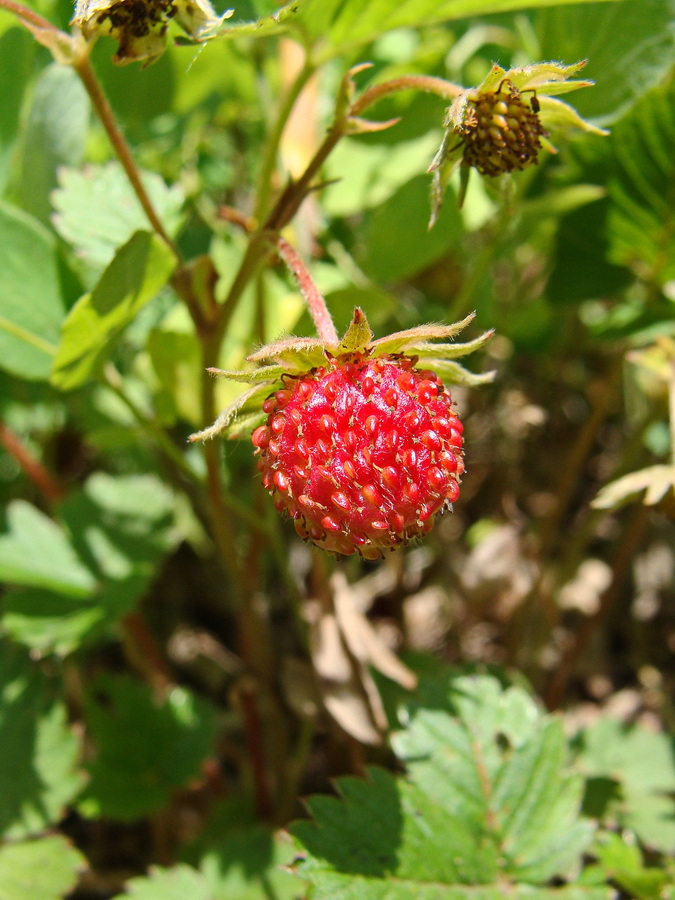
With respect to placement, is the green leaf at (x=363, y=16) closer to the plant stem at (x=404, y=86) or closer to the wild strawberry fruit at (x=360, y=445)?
the plant stem at (x=404, y=86)

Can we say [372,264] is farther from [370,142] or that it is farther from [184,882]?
[184,882]

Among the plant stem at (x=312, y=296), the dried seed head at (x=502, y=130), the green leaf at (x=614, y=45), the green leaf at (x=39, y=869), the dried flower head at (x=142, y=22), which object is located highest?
the green leaf at (x=614, y=45)

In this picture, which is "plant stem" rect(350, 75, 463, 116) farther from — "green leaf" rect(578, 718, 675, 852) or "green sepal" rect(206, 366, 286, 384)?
"green leaf" rect(578, 718, 675, 852)

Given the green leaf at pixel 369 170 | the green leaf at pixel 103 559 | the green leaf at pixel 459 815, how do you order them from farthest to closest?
the green leaf at pixel 369 170 < the green leaf at pixel 103 559 < the green leaf at pixel 459 815

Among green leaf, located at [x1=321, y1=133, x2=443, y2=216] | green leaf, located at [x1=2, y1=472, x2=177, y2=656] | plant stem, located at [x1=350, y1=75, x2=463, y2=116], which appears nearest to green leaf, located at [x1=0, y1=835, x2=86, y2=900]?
green leaf, located at [x1=2, y1=472, x2=177, y2=656]

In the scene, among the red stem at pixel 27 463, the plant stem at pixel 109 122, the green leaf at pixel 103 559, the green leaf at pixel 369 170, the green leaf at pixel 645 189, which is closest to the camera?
the plant stem at pixel 109 122

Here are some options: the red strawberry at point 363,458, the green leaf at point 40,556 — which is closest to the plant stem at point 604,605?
the red strawberry at point 363,458
